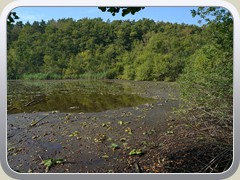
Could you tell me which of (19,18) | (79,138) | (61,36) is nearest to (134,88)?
(79,138)

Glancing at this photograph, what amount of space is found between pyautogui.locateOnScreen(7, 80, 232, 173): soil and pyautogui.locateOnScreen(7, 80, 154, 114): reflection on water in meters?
1.00

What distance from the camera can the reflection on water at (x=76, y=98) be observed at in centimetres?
706

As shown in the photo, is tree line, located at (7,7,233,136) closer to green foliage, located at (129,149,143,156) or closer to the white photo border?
the white photo border

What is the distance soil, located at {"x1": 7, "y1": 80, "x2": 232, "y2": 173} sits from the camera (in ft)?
9.94

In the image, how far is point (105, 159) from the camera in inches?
138

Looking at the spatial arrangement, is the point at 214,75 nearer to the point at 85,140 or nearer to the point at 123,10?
the point at 123,10

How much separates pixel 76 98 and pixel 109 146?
16.6ft

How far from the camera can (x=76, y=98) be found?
8930mm

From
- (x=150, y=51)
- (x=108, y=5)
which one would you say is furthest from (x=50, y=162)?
(x=150, y=51)

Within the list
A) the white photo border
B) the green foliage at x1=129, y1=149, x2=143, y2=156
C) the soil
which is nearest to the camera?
the white photo border

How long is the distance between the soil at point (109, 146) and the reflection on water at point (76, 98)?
1004 millimetres

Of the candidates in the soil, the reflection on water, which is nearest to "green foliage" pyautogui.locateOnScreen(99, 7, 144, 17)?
the soil

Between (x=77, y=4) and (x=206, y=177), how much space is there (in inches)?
70.1

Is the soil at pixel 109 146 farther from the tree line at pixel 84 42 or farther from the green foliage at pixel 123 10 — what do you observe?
the green foliage at pixel 123 10
